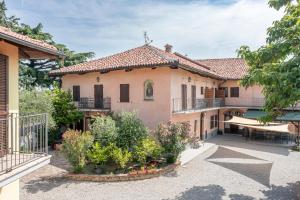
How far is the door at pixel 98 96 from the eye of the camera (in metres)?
28.3

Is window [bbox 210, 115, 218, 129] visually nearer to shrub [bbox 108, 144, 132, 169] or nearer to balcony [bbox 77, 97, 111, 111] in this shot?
balcony [bbox 77, 97, 111, 111]

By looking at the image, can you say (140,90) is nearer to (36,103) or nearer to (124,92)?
(124,92)

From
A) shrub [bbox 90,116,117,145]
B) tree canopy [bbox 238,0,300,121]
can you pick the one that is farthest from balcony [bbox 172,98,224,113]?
tree canopy [bbox 238,0,300,121]

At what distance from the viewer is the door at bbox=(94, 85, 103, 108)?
93.0 ft

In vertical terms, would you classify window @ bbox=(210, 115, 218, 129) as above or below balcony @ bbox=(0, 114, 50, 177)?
below

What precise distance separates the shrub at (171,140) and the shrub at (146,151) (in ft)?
2.04

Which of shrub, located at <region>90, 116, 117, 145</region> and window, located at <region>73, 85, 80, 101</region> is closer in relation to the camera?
shrub, located at <region>90, 116, 117, 145</region>

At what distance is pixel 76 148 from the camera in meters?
17.9

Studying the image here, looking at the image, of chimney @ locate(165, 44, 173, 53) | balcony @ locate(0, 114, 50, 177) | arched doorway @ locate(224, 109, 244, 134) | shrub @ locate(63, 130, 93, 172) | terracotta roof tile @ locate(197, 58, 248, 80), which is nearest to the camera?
balcony @ locate(0, 114, 50, 177)

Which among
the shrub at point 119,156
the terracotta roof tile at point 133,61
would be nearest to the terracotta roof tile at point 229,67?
the terracotta roof tile at point 133,61

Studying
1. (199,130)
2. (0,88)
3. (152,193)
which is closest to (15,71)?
(0,88)

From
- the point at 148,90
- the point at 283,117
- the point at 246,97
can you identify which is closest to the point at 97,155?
the point at 148,90

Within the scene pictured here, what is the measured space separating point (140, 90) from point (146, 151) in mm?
7827

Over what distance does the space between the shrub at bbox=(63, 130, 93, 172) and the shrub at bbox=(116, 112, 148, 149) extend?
2686mm
